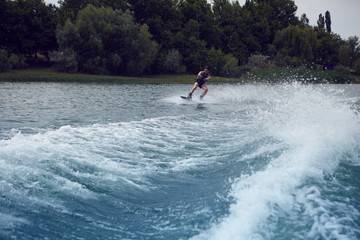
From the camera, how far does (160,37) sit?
6531 centimetres

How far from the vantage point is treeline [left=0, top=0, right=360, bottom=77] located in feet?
158

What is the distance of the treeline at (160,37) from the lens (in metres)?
48.1

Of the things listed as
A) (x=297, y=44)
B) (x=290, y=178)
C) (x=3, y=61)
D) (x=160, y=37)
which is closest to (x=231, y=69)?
(x=297, y=44)

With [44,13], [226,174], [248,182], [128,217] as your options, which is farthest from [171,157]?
[44,13]

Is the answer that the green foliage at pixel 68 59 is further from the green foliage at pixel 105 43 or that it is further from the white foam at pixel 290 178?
the white foam at pixel 290 178

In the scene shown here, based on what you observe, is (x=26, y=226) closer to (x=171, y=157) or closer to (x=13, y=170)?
(x=13, y=170)

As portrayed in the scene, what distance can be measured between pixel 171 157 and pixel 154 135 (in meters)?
2.21

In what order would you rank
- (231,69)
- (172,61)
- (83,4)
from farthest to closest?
1. (83,4)
2. (231,69)
3. (172,61)

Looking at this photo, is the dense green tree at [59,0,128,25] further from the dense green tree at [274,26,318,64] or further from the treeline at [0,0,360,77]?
the dense green tree at [274,26,318,64]

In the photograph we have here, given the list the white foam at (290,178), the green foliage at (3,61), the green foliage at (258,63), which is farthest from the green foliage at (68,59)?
the white foam at (290,178)

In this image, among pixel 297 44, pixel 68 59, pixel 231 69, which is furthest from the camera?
pixel 297 44

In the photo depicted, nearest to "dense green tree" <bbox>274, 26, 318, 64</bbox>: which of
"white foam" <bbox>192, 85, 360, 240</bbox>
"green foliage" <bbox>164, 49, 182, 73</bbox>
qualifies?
"green foliage" <bbox>164, 49, 182, 73</bbox>

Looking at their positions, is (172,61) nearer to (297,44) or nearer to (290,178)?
(297,44)

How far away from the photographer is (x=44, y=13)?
55.7 metres
